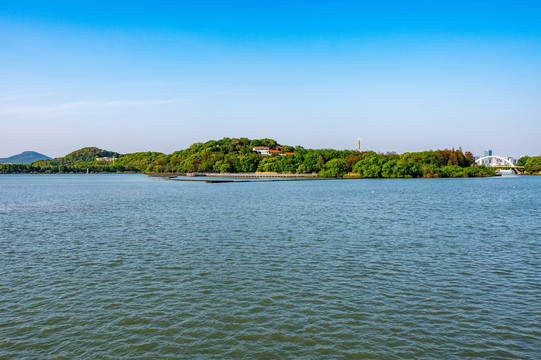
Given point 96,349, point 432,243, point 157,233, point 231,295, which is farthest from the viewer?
point 157,233

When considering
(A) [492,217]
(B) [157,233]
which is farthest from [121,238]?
(A) [492,217]

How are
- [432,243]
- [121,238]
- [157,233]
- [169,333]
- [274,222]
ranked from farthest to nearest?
1. [274,222]
2. [157,233]
3. [121,238]
4. [432,243]
5. [169,333]

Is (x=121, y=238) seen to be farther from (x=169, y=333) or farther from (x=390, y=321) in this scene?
(x=390, y=321)

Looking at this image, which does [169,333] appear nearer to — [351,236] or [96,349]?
[96,349]

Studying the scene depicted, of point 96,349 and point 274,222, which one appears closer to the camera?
point 96,349

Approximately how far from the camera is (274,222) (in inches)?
1151

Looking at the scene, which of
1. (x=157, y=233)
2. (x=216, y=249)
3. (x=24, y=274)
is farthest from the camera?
(x=157, y=233)

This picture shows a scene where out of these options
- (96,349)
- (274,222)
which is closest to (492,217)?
(274,222)

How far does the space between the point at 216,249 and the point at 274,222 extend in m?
10.3

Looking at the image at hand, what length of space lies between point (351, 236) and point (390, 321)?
40.8 feet

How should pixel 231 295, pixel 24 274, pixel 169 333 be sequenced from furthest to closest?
pixel 24 274 → pixel 231 295 → pixel 169 333

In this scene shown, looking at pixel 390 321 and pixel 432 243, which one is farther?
pixel 432 243

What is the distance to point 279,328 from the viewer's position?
10.1 m

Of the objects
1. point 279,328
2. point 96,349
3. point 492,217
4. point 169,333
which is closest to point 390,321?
point 279,328
